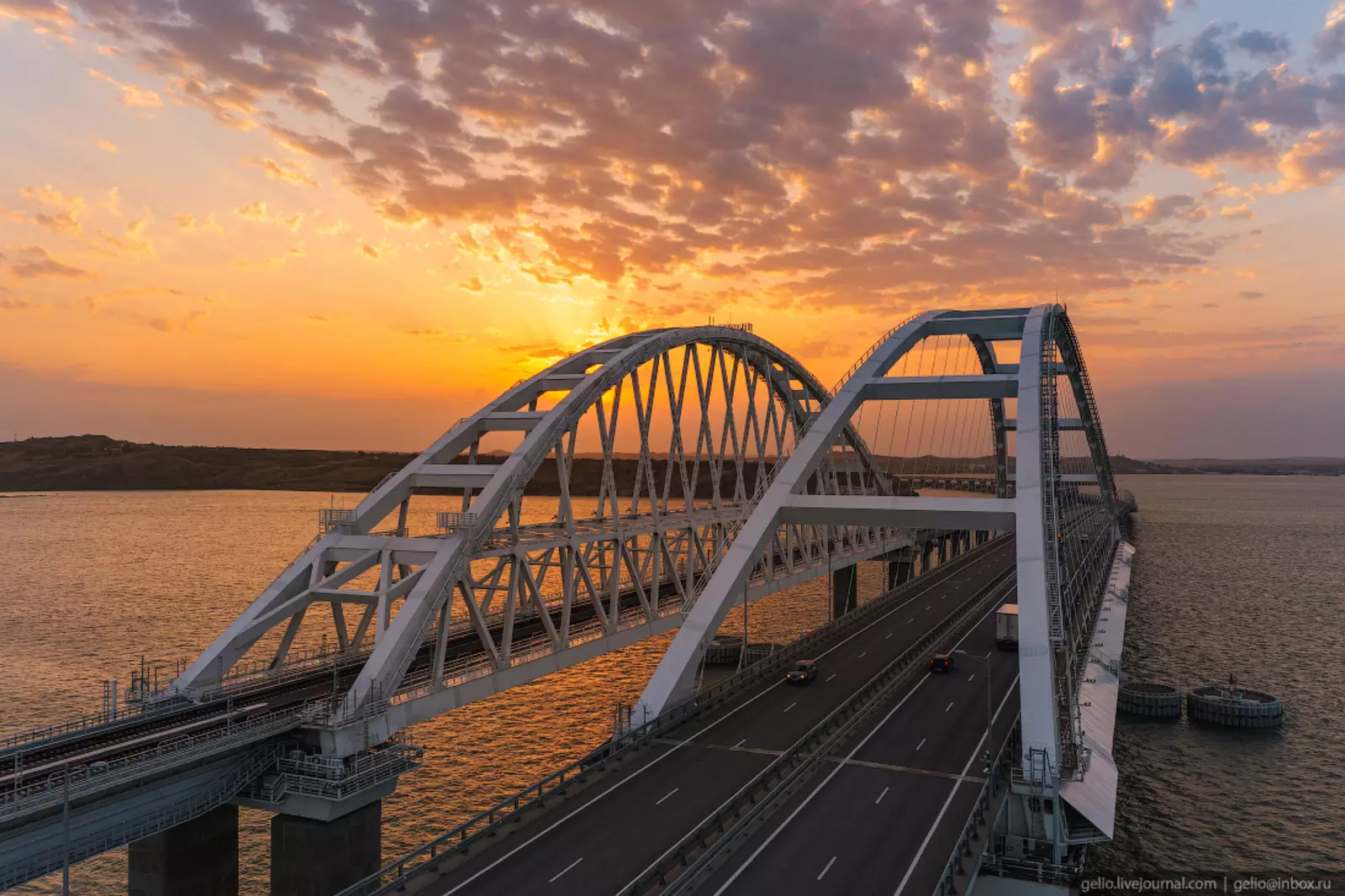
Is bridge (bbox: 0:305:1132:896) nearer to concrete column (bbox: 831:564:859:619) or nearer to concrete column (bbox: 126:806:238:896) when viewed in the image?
concrete column (bbox: 126:806:238:896)

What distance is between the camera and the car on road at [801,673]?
141 ft

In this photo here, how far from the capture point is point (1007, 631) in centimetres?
5553

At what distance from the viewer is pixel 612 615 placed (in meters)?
45.2

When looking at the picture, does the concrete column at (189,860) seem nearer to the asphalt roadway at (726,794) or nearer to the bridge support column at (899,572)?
the asphalt roadway at (726,794)

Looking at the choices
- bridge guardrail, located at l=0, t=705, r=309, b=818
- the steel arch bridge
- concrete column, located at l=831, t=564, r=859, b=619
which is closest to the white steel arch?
the steel arch bridge

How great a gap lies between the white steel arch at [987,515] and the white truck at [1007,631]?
3489 mm

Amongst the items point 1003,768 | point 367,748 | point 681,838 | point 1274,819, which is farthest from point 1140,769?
point 367,748

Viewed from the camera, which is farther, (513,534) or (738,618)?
(738,618)

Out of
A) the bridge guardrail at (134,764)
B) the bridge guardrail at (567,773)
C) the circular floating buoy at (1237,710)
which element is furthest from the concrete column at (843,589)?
the bridge guardrail at (134,764)

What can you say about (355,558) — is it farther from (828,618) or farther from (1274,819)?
(828,618)

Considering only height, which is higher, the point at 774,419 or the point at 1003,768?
the point at 774,419

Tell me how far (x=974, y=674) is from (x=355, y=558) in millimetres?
31196

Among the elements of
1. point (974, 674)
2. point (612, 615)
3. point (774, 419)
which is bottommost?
point (974, 674)

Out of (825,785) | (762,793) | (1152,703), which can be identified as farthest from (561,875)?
(1152,703)
